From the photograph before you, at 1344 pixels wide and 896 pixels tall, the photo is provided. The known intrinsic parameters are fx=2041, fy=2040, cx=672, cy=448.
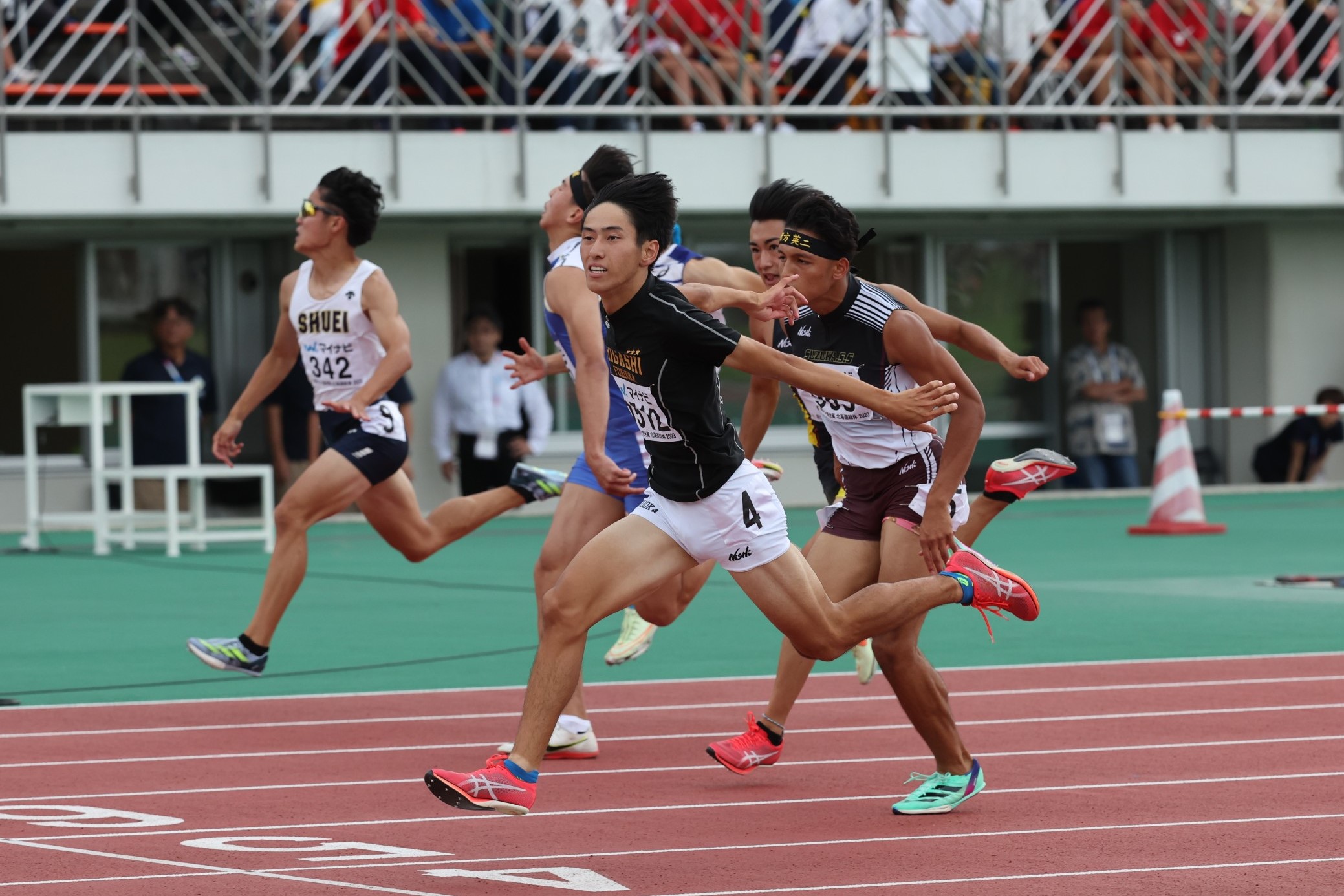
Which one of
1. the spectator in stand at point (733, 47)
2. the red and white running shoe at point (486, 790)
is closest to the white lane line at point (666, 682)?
the red and white running shoe at point (486, 790)

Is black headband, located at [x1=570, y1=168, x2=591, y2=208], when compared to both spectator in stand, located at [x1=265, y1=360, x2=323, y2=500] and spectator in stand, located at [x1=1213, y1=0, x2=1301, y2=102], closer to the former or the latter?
spectator in stand, located at [x1=265, y1=360, x2=323, y2=500]

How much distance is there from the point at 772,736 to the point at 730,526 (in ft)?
3.88

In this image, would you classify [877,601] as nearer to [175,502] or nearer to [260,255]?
[175,502]

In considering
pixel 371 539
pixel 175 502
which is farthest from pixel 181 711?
pixel 371 539

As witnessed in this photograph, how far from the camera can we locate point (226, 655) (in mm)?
8477

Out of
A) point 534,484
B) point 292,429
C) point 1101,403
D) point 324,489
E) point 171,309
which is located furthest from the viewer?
point 1101,403

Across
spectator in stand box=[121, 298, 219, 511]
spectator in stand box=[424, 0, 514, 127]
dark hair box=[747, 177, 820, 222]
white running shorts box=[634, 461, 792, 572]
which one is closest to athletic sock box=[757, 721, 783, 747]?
white running shorts box=[634, 461, 792, 572]

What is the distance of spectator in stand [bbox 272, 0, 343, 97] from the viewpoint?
747 inches

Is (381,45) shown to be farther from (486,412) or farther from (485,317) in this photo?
(486,412)

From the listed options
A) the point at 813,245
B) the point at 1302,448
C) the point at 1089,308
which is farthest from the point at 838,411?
the point at 1302,448

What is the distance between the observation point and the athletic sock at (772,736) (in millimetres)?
6969

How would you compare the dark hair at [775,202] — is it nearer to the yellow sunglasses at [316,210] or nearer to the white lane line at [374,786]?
the white lane line at [374,786]

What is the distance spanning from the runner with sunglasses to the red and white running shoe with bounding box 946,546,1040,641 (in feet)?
10.6

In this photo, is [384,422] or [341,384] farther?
[341,384]
